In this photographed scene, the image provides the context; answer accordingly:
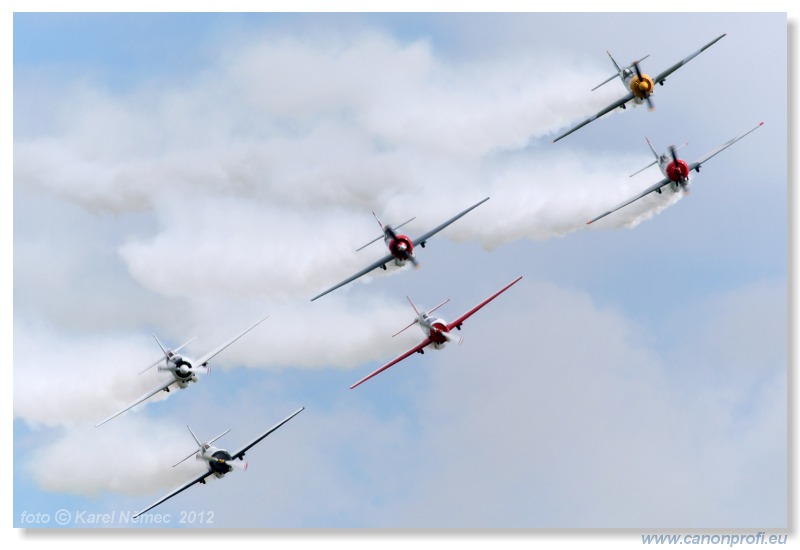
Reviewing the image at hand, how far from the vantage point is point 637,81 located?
81812 mm

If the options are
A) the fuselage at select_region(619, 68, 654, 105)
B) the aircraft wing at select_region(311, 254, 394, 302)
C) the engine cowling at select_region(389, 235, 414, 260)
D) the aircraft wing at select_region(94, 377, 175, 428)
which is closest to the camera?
the engine cowling at select_region(389, 235, 414, 260)

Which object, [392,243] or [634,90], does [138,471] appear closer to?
[392,243]

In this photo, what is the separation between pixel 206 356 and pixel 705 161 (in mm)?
24923

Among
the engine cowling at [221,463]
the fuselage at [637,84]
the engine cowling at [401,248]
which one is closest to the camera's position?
the engine cowling at [401,248]

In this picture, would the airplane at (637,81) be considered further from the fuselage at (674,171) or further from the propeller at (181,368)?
the propeller at (181,368)

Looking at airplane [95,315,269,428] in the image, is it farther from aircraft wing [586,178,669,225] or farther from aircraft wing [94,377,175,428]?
aircraft wing [586,178,669,225]

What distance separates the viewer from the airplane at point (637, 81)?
81.8m

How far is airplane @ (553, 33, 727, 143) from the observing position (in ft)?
268

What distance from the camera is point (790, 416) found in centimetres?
7275

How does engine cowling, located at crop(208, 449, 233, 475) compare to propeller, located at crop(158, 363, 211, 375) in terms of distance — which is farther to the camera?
engine cowling, located at crop(208, 449, 233, 475)

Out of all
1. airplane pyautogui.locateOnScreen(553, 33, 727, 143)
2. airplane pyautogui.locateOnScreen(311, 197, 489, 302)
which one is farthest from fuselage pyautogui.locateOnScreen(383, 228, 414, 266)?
airplane pyautogui.locateOnScreen(553, 33, 727, 143)

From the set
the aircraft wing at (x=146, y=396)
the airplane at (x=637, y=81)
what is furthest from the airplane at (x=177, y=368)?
the airplane at (x=637, y=81)

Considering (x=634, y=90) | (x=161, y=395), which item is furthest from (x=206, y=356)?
(x=634, y=90)

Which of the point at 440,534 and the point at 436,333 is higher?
the point at 436,333
